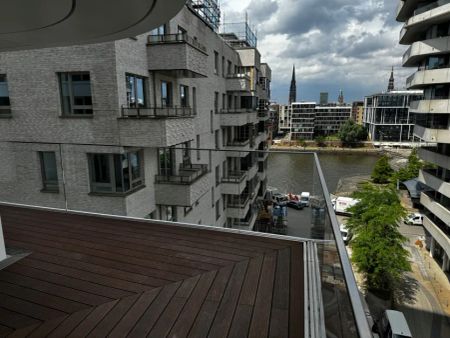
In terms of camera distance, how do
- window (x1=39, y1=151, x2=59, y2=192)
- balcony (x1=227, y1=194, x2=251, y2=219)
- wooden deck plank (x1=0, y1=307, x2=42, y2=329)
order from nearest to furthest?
wooden deck plank (x1=0, y1=307, x2=42, y2=329), window (x1=39, y1=151, x2=59, y2=192), balcony (x1=227, y1=194, x2=251, y2=219)

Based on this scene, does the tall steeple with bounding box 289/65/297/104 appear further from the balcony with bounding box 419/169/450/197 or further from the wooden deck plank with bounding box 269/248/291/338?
the wooden deck plank with bounding box 269/248/291/338

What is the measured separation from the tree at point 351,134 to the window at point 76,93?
78326 millimetres

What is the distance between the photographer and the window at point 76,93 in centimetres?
793

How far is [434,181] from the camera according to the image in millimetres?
18016

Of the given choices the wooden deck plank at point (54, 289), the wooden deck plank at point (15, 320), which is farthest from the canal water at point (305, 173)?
the wooden deck plank at point (15, 320)

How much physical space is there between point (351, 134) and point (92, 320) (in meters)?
82.8

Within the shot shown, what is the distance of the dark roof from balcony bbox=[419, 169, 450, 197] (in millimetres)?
17481

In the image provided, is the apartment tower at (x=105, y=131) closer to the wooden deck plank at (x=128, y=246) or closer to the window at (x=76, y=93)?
the window at (x=76, y=93)

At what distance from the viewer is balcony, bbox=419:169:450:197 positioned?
54.6ft

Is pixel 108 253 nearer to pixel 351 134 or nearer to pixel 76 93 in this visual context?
pixel 76 93

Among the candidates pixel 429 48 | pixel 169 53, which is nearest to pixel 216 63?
pixel 169 53

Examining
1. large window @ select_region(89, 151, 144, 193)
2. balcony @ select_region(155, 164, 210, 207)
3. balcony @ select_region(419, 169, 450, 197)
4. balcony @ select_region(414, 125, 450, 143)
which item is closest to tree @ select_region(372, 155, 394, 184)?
balcony @ select_region(419, 169, 450, 197)

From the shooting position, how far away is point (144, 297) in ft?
8.45

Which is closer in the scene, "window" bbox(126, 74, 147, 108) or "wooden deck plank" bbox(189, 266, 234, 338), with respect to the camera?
"wooden deck plank" bbox(189, 266, 234, 338)
